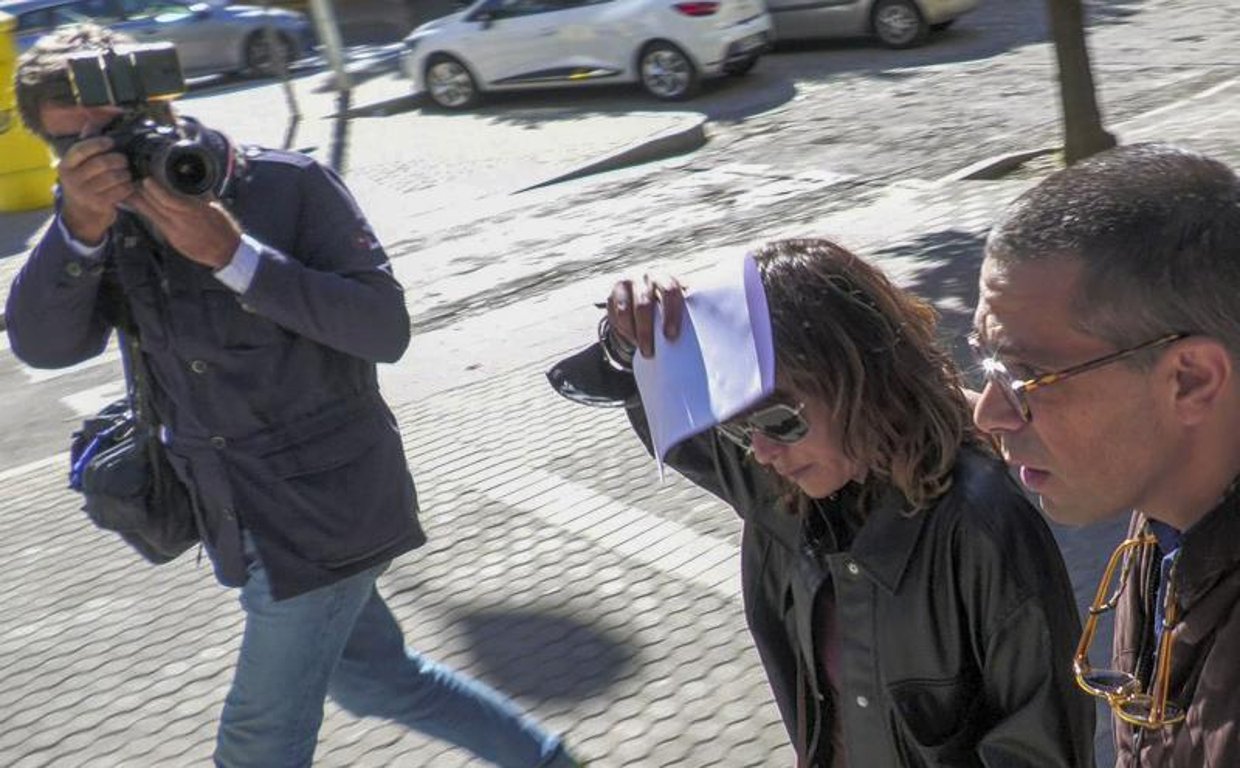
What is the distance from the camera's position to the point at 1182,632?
1.63 meters

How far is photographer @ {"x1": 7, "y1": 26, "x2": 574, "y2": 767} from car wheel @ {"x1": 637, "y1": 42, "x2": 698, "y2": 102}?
41.4 feet

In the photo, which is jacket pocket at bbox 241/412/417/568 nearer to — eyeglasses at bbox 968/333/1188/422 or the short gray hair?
eyeglasses at bbox 968/333/1188/422

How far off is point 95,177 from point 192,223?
0.64 ft

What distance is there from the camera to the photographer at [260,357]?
3.01m

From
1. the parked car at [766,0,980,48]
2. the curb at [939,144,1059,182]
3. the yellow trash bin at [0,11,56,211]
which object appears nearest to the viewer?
the curb at [939,144,1059,182]

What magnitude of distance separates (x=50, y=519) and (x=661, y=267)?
4022 mm

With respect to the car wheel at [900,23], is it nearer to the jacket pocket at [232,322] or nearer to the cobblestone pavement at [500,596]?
the cobblestone pavement at [500,596]

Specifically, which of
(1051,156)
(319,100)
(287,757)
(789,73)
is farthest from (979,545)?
(319,100)

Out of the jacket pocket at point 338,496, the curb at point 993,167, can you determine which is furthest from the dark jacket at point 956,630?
the curb at point 993,167

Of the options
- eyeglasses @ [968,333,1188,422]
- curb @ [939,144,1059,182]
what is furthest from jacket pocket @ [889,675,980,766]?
curb @ [939,144,1059,182]

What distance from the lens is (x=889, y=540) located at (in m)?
2.20

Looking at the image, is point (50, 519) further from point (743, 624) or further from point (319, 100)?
point (319, 100)

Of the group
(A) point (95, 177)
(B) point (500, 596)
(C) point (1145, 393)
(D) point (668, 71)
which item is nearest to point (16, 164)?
(D) point (668, 71)

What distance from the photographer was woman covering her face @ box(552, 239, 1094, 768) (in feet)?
7.00
